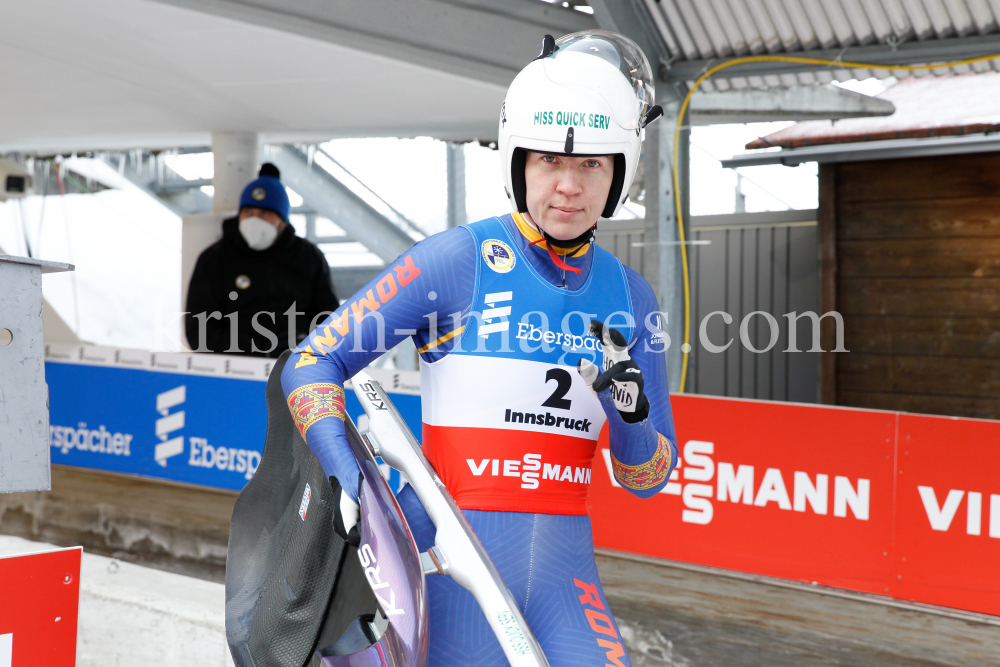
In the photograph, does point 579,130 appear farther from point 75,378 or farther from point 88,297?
point 88,297

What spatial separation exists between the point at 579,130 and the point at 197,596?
2243 millimetres

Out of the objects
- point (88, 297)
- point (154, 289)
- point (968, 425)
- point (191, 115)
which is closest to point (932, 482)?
point (968, 425)

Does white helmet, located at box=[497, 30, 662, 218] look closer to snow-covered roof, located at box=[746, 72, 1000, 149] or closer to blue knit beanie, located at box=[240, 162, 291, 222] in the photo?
snow-covered roof, located at box=[746, 72, 1000, 149]

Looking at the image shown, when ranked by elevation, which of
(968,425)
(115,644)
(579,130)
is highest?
(579,130)

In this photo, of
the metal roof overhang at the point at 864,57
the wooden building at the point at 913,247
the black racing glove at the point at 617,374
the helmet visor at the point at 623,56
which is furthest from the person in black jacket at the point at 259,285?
the black racing glove at the point at 617,374

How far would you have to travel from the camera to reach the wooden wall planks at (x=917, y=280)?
6574 mm

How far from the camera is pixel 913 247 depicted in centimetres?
688

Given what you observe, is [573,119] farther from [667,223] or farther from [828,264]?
[828,264]

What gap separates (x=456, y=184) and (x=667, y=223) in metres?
3.70

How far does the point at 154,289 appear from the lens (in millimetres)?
11500

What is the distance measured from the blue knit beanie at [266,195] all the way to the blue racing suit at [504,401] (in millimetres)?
4916

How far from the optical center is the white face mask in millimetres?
6586

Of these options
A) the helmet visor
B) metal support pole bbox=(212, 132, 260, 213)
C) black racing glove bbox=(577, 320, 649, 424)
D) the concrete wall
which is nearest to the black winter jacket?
the concrete wall

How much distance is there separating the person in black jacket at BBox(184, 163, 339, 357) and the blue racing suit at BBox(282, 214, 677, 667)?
177 inches
